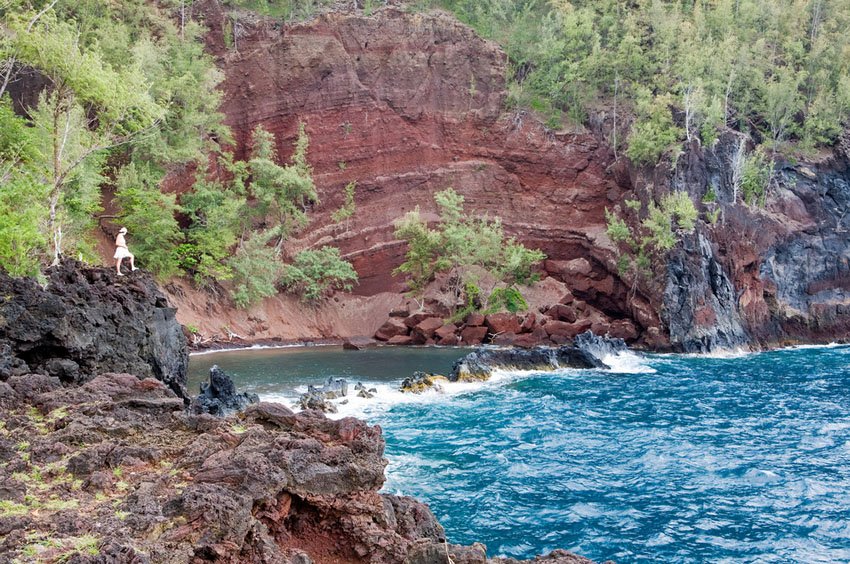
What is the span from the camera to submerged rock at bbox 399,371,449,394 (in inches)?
946

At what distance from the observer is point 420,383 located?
2447 centimetres

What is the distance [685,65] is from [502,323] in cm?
2360

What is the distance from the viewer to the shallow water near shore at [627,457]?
10453mm

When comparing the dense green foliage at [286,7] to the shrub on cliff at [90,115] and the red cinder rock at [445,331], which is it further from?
the red cinder rock at [445,331]

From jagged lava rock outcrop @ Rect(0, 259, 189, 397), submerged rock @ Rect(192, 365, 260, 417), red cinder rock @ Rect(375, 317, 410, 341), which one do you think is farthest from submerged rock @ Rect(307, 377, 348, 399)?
red cinder rock @ Rect(375, 317, 410, 341)

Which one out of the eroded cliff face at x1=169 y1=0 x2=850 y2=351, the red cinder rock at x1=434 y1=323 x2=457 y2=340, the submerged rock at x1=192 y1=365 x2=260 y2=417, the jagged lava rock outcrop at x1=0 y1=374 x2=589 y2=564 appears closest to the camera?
the jagged lava rock outcrop at x1=0 y1=374 x2=589 y2=564

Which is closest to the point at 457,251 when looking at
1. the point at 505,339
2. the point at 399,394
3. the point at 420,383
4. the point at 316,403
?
the point at 505,339

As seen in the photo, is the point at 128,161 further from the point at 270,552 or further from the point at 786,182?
the point at 786,182

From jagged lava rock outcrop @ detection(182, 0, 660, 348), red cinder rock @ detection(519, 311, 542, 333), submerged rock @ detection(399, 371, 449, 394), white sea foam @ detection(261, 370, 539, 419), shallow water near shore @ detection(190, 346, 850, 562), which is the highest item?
jagged lava rock outcrop @ detection(182, 0, 660, 348)

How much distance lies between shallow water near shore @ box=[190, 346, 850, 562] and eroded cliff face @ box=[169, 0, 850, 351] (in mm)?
12265

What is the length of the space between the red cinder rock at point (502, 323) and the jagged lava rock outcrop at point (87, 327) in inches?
885

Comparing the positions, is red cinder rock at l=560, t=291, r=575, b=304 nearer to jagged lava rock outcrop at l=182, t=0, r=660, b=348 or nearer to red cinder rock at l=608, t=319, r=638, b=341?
jagged lava rock outcrop at l=182, t=0, r=660, b=348

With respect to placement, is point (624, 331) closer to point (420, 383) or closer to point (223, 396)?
point (420, 383)

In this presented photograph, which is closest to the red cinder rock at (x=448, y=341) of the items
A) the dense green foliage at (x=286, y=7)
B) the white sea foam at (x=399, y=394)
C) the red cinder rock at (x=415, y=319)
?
the red cinder rock at (x=415, y=319)
